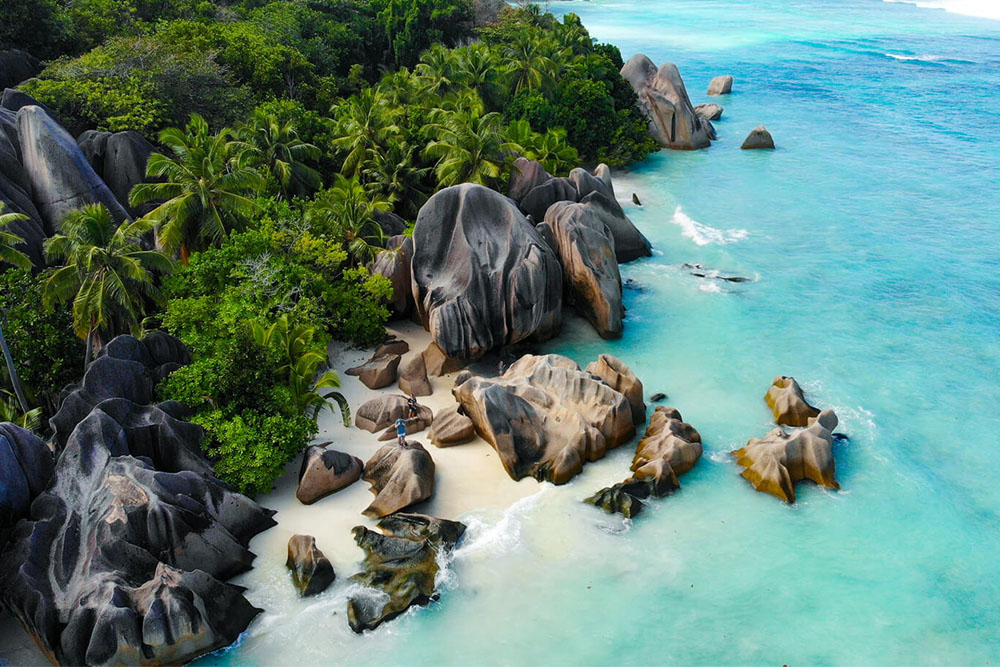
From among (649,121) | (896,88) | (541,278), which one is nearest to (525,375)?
(541,278)

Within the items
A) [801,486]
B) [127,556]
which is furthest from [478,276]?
[127,556]

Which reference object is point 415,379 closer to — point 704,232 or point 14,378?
point 14,378

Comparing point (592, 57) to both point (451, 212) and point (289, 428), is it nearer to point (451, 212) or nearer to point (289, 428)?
point (451, 212)

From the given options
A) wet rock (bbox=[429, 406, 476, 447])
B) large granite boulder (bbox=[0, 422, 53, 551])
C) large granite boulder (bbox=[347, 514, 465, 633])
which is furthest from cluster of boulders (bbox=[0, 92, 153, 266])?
large granite boulder (bbox=[347, 514, 465, 633])

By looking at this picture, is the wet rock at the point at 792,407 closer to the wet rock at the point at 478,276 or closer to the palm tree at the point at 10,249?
the wet rock at the point at 478,276

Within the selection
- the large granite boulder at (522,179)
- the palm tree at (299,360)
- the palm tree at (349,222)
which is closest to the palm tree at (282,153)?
the palm tree at (349,222)

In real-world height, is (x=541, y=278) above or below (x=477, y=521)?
above
